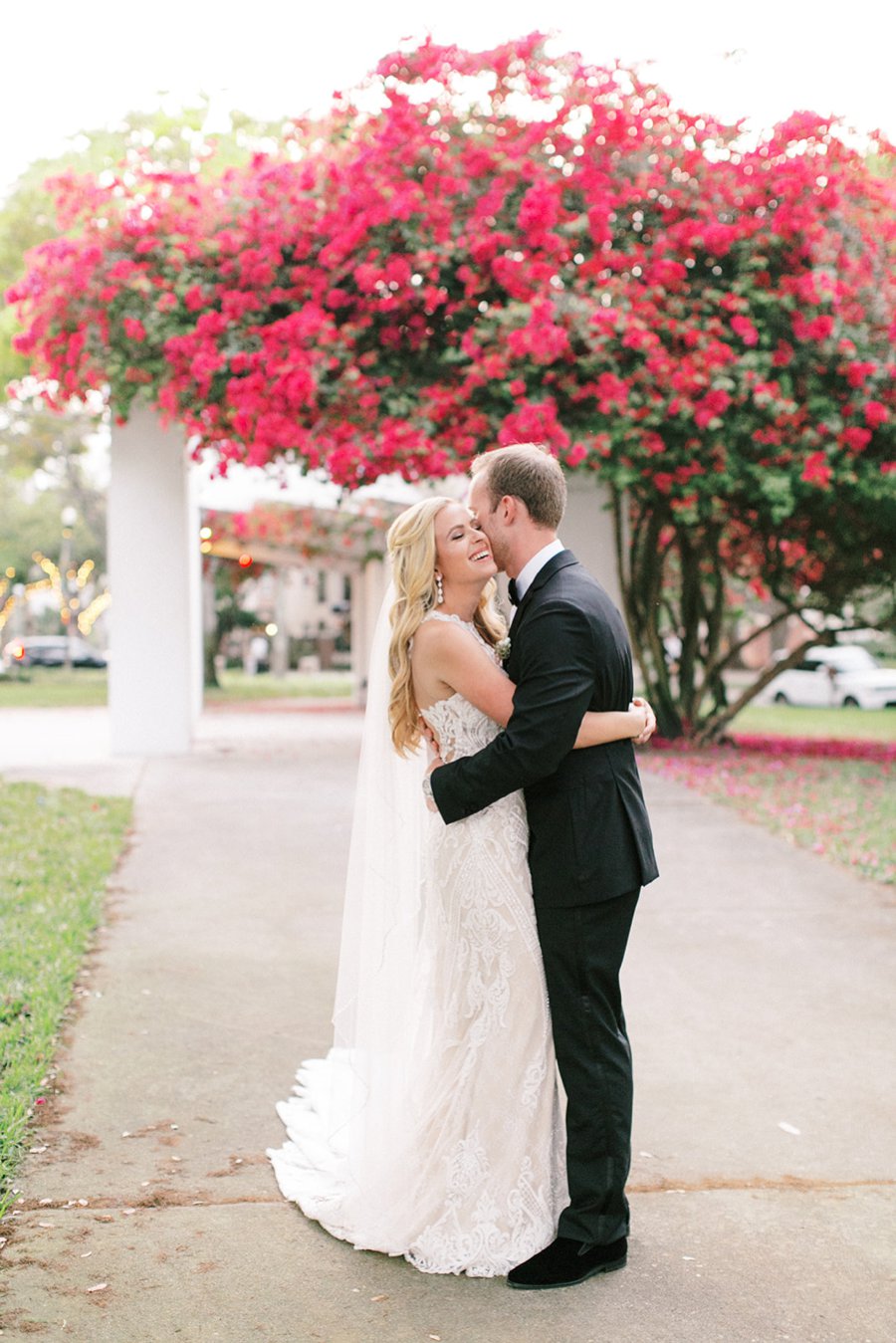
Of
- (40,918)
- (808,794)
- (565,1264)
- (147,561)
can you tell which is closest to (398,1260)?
(565,1264)

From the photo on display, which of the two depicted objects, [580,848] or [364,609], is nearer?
[580,848]

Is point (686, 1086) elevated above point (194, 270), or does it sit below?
below

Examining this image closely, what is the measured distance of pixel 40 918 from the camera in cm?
707

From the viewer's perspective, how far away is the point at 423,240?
40.1 ft

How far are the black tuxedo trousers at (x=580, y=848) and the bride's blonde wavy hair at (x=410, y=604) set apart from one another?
232mm

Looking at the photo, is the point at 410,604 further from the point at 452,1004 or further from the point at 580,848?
the point at 452,1004

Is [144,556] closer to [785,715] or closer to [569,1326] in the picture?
[569,1326]

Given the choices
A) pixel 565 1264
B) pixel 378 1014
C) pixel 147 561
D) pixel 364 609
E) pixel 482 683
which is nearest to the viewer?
pixel 565 1264

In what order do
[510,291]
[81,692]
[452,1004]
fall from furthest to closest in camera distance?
[81,692] → [510,291] → [452,1004]

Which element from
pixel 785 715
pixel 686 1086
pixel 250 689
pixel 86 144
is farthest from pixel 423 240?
pixel 250 689

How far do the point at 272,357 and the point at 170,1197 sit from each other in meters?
9.47

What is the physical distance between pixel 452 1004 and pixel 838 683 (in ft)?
99.6

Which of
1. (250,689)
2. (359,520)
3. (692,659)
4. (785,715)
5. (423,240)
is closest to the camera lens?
(423,240)

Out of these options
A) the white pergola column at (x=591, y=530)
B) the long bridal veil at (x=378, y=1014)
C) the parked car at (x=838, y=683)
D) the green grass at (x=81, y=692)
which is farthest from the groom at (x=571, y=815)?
the parked car at (x=838, y=683)
